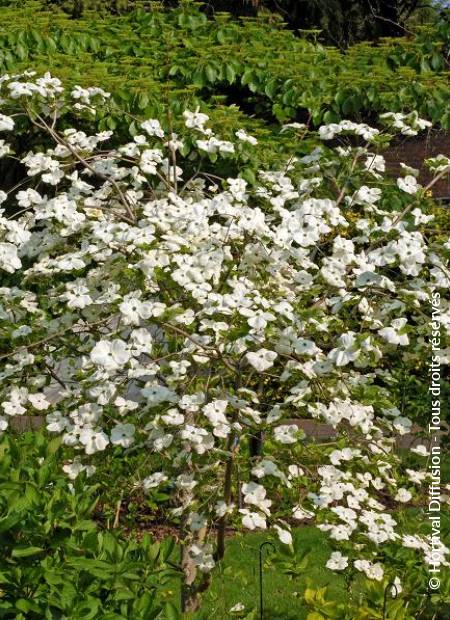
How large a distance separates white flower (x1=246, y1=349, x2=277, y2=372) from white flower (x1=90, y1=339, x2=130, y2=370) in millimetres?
374

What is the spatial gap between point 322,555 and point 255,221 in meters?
2.30

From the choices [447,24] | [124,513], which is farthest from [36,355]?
[447,24]

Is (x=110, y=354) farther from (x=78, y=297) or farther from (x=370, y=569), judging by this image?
(x=370, y=569)

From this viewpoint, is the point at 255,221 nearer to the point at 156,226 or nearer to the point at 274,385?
the point at 156,226

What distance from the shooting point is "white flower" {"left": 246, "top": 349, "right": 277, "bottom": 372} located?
2.89 m

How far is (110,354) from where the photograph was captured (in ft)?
9.44

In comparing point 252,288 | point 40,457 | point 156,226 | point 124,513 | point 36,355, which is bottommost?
point 124,513

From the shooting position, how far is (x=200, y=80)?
7055mm

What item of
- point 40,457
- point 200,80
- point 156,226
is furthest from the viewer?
point 200,80

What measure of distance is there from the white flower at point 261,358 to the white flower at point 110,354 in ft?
1.23

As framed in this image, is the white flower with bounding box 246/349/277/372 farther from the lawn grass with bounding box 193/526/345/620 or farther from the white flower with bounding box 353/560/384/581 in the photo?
the lawn grass with bounding box 193/526/345/620

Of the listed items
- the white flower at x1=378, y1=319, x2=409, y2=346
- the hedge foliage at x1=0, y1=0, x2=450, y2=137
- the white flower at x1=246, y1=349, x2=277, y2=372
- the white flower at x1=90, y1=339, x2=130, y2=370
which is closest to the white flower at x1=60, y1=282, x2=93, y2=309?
the white flower at x1=90, y1=339, x2=130, y2=370

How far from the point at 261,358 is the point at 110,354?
0.46m

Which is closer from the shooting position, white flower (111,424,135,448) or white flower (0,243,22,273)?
white flower (111,424,135,448)
